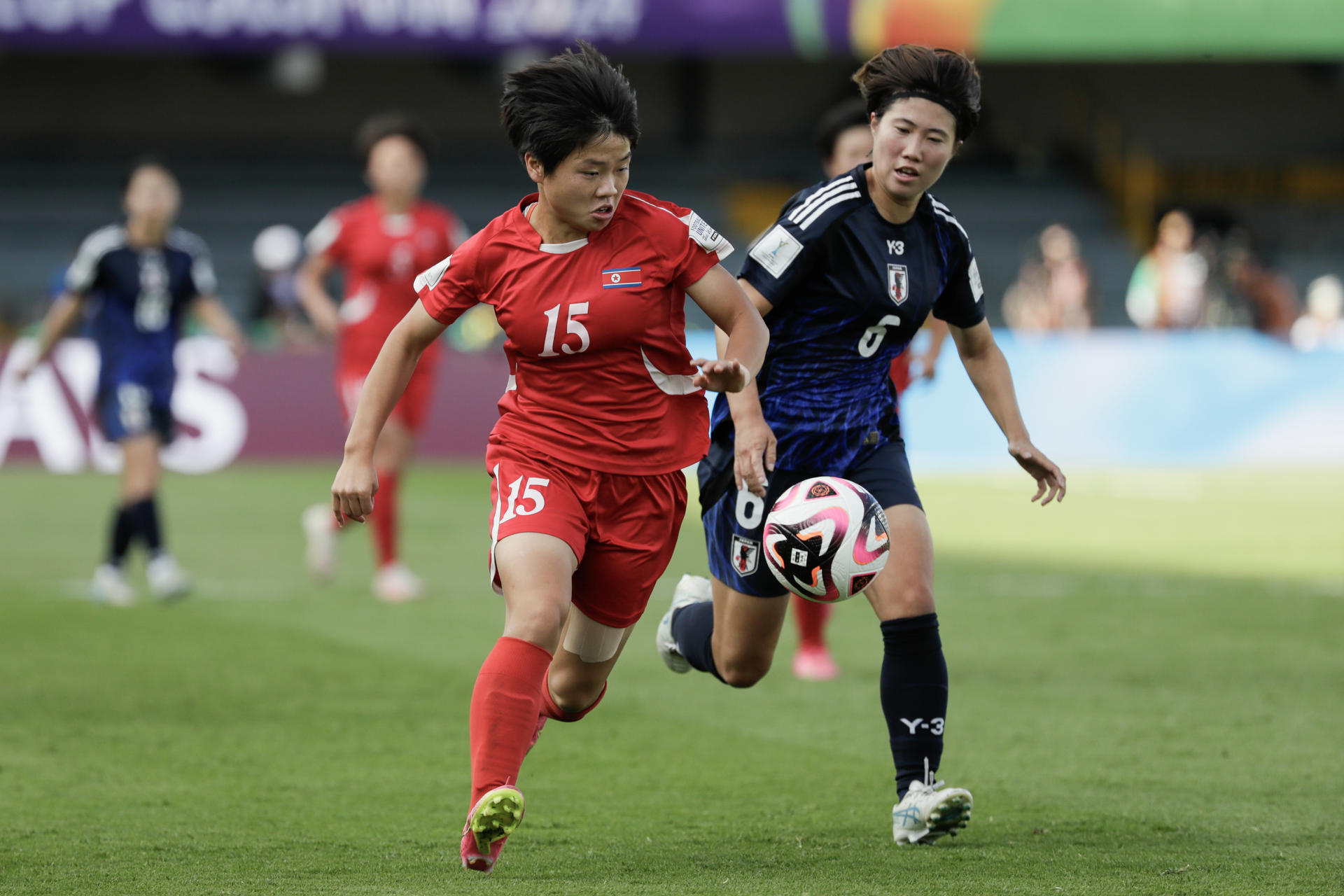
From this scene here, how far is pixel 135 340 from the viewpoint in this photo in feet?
32.1

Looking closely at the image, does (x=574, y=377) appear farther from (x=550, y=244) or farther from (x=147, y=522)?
(x=147, y=522)

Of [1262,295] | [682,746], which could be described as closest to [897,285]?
[682,746]

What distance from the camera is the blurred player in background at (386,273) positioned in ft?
32.6

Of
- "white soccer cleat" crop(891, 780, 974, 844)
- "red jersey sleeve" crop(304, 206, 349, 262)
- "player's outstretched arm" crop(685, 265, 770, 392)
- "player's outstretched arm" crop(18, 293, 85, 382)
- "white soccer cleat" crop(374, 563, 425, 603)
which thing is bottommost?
"white soccer cleat" crop(891, 780, 974, 844)

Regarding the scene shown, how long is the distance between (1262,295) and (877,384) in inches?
697

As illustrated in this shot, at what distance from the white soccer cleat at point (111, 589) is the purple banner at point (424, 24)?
14.0m

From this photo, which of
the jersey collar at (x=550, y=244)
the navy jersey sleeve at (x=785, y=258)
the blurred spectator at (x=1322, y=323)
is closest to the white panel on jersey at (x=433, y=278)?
the jersey collar at (x=550, y=244)

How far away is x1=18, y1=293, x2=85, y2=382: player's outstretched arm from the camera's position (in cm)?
969

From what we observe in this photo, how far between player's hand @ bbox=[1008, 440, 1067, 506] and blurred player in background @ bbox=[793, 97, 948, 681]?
153 cm

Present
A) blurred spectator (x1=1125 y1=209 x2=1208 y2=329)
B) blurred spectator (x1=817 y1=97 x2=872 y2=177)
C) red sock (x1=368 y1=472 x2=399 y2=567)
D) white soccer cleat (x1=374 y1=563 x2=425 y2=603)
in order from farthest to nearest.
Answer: blurred spectator (x1=1125 y1=209 x2=1208 y2=329) < white soccer cleat (x1=374 y1=563 x2=425 y2=603) < red sock (x1=368 y1=472 x2=399 y2=567) < blurred spectator (x1=817 y1=97 x2=872 y2=177)

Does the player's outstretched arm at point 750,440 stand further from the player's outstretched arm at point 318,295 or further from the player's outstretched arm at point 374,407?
the player's outstretched arm at point 318,295

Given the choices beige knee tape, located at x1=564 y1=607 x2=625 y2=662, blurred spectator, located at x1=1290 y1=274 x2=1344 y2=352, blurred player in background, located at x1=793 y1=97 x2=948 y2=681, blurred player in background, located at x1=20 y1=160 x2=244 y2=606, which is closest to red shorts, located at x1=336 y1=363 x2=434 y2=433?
blurred player in background, located at x1=20 y1=160 x2=244 y2=606

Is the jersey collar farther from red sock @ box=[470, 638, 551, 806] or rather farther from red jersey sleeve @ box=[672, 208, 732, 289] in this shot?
red sock @ box=[470, 638, 551, 806]

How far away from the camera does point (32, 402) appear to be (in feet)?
56.7
